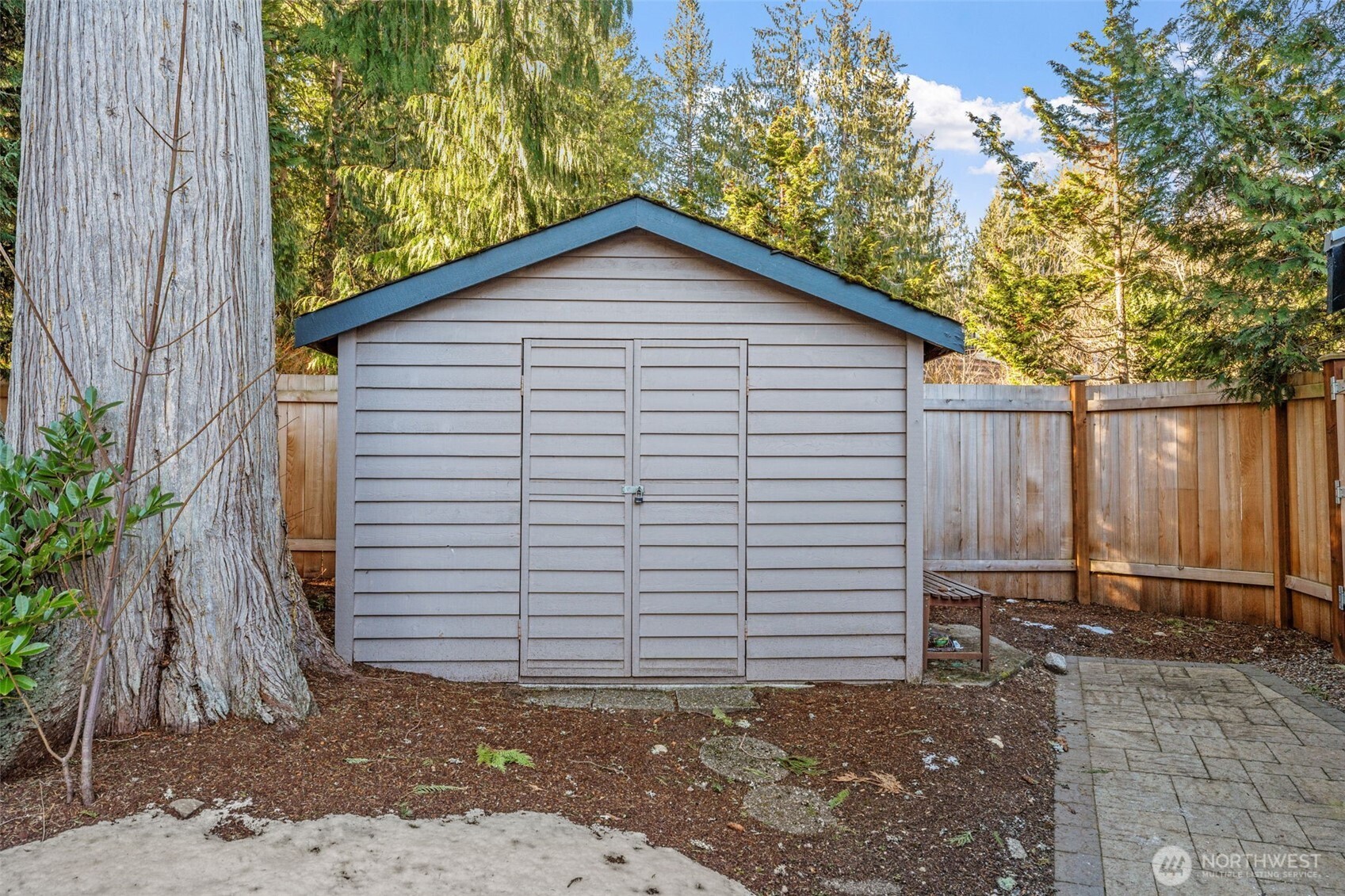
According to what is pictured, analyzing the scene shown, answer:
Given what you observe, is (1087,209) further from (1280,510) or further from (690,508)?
(690,508)

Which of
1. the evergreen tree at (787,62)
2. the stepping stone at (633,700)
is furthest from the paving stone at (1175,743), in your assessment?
the evergreen tree at (787,62)

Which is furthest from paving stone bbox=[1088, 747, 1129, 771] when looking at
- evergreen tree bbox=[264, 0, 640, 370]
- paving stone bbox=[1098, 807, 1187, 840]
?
evergreen tree bbox=[264, 0, 640, 370]

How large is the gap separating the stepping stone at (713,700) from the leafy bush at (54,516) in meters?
2.53

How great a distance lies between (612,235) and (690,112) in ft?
44.3

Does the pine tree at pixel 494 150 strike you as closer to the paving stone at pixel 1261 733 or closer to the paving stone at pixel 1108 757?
the paving stone at pixel 1108 757

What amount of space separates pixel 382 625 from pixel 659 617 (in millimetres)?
1512

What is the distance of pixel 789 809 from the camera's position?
9.58 feet

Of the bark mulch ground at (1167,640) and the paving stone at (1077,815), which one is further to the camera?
the bark mulch ground at (1167,640)

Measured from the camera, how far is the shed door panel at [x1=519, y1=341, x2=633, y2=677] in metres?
4.26

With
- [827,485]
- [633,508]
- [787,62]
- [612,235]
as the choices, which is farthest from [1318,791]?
[787,62]

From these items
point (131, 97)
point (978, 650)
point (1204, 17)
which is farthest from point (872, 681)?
point (1204, 17)

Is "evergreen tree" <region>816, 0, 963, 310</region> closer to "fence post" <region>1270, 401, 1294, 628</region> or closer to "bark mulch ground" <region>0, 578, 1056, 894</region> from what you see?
"fence post" <region>1270, 401, 1294, 628</region>

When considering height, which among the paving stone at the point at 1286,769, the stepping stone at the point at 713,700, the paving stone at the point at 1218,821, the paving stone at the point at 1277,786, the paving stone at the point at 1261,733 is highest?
the stepping stone at the point at 713,700

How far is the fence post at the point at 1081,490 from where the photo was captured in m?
6.54
